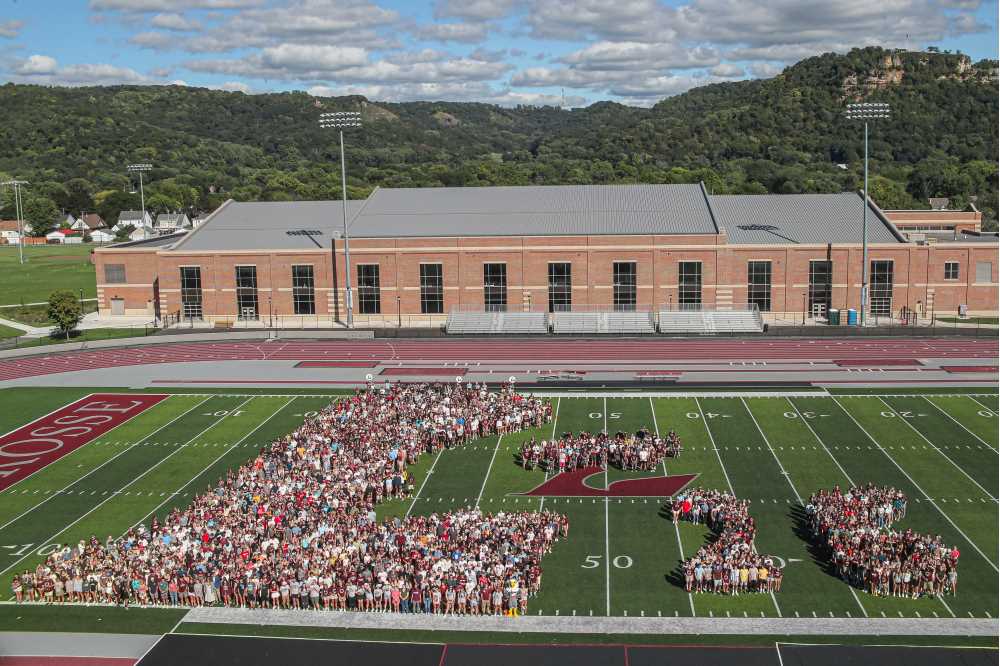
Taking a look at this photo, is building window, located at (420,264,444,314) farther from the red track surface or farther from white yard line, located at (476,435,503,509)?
white yard line, located at (476,435,503,509)

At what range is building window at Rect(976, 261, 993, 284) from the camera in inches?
2852

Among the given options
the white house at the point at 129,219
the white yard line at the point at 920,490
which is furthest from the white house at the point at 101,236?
the white yard line at the point at 920,490

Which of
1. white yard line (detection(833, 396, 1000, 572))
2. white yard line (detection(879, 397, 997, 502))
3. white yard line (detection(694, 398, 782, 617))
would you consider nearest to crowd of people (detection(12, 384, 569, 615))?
white yard line (detection(694, 398, 782, 617))

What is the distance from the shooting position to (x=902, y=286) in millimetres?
71938

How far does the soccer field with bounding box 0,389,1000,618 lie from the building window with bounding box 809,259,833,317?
2395 centimetres

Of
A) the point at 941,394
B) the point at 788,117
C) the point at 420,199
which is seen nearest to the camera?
the point at 941,394

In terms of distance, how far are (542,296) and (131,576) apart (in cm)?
4724

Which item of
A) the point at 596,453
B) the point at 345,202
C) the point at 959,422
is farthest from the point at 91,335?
the point at 959,422

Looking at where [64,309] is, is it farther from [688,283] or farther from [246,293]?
[688,283]

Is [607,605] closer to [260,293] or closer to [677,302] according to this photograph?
[677,302]

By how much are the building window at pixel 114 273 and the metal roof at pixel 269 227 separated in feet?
20.0

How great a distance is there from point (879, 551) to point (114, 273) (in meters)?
66.1

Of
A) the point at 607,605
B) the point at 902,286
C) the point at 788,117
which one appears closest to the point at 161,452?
the point at 607,605

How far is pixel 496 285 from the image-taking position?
73250 mm
